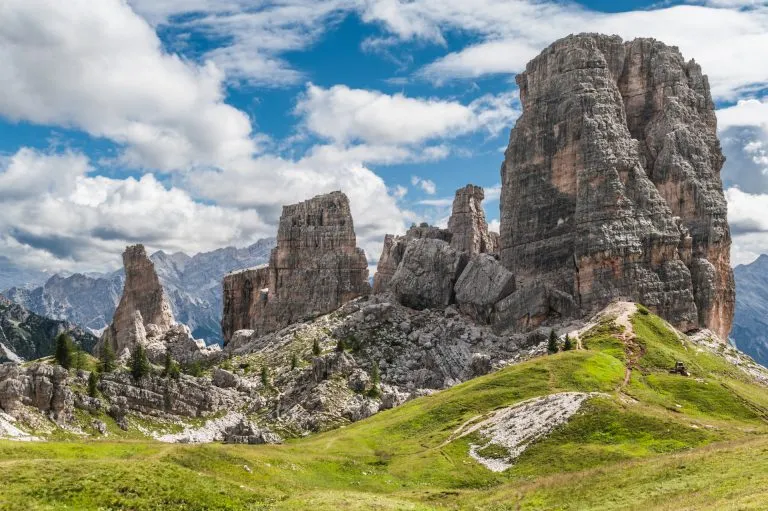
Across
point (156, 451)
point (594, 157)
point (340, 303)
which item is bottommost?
point (156, 451)

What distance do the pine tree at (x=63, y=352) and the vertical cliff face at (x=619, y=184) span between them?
3961 inches

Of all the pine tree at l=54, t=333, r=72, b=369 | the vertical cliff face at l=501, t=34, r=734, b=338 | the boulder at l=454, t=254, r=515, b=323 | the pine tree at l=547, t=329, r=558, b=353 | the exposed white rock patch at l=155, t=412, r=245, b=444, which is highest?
the vertical cliff face at l=501, t=34, r=734, b=338

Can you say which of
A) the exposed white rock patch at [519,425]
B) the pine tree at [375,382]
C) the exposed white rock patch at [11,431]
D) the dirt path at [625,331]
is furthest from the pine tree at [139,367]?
the dirt path at [625,331]

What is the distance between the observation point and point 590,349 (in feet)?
428

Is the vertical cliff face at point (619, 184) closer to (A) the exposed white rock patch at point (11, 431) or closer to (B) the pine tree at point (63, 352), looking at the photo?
(B) the pine tree at point (63, 352)

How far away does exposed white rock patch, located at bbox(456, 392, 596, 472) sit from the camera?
85188 millimetres

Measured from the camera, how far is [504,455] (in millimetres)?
84812

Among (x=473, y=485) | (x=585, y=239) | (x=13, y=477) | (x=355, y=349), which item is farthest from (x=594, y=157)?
(x=13, y=477)

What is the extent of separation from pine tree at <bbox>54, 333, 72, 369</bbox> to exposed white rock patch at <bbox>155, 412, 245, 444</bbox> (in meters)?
25.6

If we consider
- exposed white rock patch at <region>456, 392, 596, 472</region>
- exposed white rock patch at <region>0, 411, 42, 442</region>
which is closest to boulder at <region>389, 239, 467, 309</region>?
exposed white rock patch at <region>456, 392, 596, 472</region>

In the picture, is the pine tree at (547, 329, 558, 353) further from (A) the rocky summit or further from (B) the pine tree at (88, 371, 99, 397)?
(B) the pine tree at (88, 371, 99, 397)

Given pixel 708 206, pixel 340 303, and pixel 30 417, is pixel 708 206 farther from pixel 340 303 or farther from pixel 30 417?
pixel 30 417

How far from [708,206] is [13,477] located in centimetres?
15893

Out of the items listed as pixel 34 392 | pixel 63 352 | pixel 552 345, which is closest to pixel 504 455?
pixel 552 345
